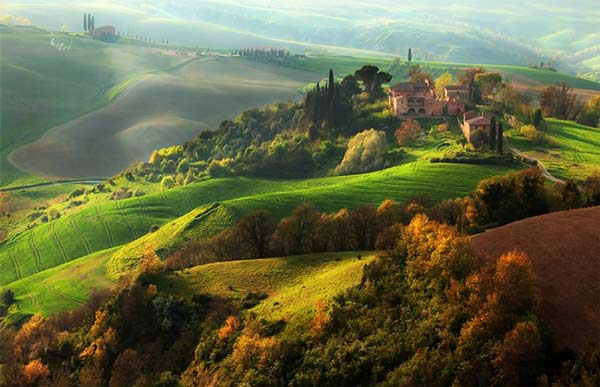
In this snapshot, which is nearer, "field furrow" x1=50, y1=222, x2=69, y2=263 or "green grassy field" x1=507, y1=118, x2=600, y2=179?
"green grassy field" x1=507, y1=118, x2=600, y2=179

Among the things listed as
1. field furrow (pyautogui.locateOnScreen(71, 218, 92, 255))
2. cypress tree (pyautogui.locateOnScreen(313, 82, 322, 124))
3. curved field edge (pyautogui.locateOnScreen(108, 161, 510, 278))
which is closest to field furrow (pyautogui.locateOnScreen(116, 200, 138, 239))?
field furrow (pyautogui.locateOnScreen(71, 218, 92, 255))

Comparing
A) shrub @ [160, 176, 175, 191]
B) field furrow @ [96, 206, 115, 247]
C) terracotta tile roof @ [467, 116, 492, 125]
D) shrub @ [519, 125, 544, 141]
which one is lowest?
field furrow @ [96, 206, 115, 247]

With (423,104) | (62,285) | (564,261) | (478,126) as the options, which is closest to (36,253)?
(62,285)

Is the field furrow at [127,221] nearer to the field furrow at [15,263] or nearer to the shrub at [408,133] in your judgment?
the field furrow at [15,263]

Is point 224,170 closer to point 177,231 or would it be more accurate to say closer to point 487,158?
point 177,231

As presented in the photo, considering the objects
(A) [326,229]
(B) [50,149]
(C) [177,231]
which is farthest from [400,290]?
(B) [50,149]

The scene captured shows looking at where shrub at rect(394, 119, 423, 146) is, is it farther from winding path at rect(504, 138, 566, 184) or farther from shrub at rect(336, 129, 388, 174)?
winding path at rect(504, 138, 566, 184)

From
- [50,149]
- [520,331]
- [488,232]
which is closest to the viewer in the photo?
[520,331]
